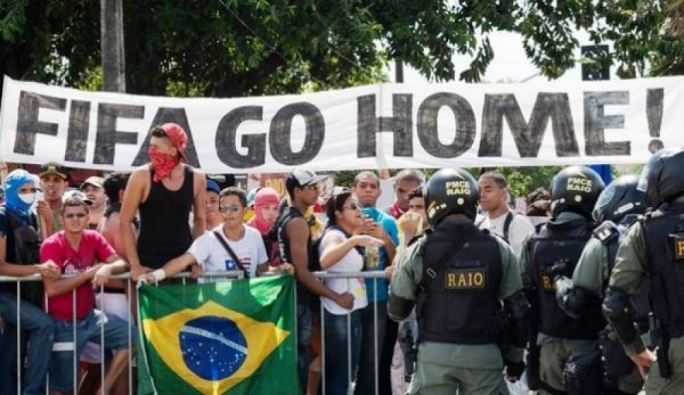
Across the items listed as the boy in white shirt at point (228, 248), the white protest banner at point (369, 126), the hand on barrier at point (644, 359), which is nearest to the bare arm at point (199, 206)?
the boy in white shirt at point (228, 248)

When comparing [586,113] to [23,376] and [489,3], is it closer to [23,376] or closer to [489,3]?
[23,376]

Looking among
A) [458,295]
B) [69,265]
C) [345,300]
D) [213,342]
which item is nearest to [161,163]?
[69,265]

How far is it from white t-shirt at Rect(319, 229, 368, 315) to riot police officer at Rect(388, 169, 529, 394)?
A: 1353 millimetres

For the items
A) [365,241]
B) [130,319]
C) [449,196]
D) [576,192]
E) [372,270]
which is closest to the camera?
[449,196]

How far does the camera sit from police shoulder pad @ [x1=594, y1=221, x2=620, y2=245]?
292 inches

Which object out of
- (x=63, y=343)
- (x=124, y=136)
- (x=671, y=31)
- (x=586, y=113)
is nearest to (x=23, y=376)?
(x=63, y=343)

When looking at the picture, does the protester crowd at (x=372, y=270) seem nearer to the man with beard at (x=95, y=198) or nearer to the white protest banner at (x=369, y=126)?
the man with beard at (x=95, y=198)

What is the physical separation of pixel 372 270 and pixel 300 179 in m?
0.81

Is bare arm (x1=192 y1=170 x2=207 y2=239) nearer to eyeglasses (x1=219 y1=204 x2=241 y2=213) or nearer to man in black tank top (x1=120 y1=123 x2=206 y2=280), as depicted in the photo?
man in black tank top (x1=120 y1=123 x2=206 y2=280)

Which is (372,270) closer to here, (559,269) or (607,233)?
(559,269)

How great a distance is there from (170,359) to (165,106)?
257 centimetres

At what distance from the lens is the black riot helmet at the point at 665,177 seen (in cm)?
704

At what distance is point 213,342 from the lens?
8.75m

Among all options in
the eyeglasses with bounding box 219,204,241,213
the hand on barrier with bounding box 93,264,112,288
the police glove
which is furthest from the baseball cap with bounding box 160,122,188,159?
the police glove
